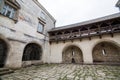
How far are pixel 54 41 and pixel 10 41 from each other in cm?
633

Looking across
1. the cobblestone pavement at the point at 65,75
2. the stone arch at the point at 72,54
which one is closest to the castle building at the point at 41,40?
the stone arch at the point at 72,54

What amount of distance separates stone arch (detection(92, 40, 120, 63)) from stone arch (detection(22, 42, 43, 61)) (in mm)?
7560

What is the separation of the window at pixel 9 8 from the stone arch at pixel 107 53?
9705 mm

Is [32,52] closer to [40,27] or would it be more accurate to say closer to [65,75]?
[40,27]

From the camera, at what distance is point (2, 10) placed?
564 cm

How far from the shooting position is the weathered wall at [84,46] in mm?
8257

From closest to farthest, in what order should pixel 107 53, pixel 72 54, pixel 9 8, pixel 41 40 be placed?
pixel 9 8 → pixel 107 53 → pixel 41 40 → pixel 72 54

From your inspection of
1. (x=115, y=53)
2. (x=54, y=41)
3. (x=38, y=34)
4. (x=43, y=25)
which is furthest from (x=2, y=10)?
(x=115, y=53)

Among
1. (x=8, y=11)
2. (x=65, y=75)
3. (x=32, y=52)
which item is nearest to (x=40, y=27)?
(x=32, y=52)

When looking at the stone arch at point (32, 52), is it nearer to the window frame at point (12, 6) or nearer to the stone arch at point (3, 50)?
the stone arch at point (3, 50)

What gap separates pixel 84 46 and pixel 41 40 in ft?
18.9

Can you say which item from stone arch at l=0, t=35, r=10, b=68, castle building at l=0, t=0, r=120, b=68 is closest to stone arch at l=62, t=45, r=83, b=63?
castle building at l=0, t=0, r=120, b=68

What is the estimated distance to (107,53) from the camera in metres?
9.23

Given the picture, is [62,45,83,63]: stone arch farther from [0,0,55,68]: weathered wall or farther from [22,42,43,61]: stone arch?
[22,42,43,61]: stone arch
